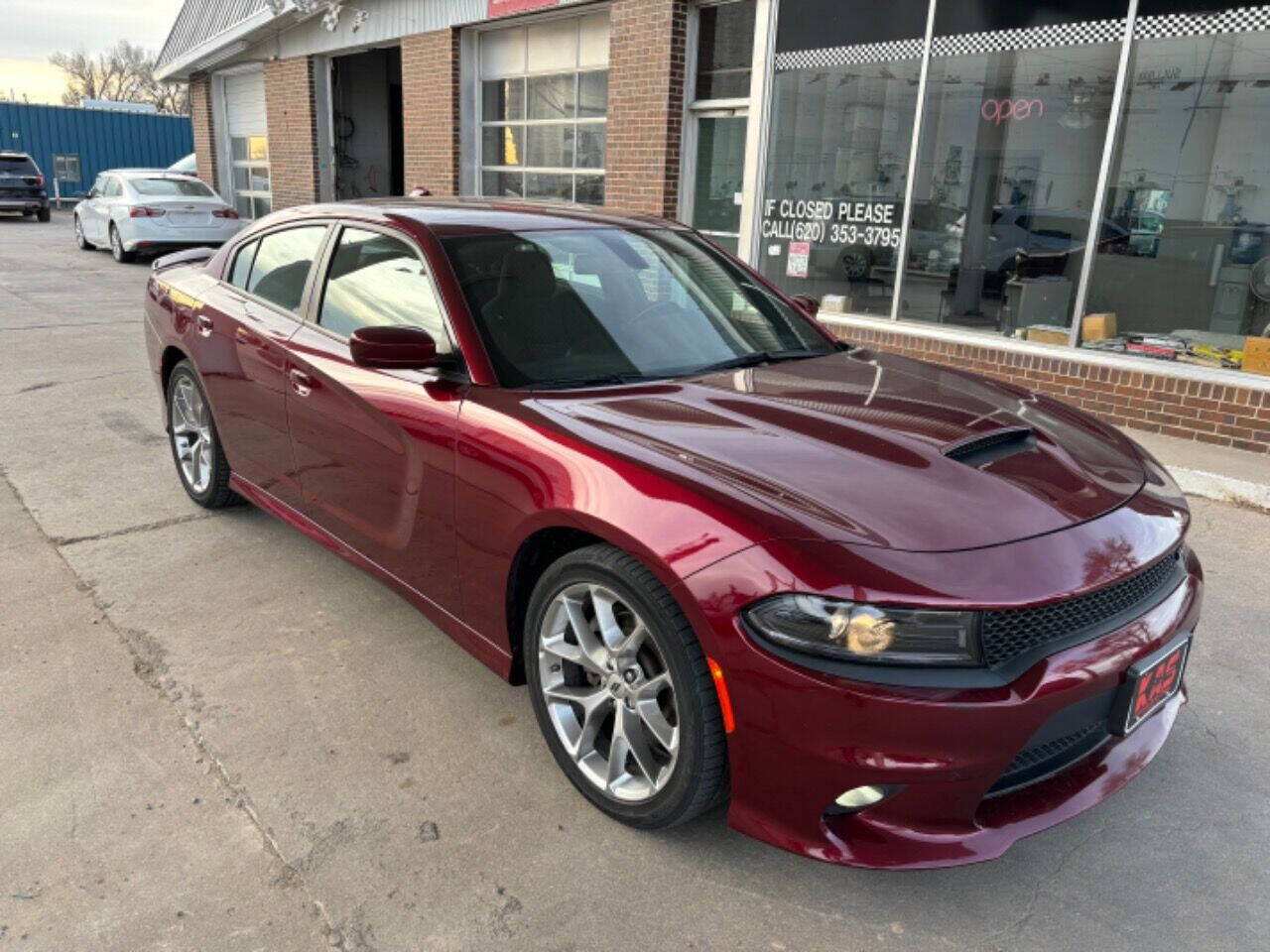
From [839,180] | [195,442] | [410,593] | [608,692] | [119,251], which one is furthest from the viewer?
[119,251]

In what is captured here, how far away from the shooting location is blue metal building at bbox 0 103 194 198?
33344 mm

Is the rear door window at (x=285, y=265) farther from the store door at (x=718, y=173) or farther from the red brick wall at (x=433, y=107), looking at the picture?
the red brick wall at (x=433, y=107)

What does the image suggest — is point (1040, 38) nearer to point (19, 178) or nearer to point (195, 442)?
point (195, 442)

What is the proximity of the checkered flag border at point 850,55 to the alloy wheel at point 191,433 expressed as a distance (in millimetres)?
6300

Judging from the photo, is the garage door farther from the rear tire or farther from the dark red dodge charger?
the dark red dodge charger

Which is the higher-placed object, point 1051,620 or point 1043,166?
point 1043,166

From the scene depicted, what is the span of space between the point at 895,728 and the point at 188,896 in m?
1.76

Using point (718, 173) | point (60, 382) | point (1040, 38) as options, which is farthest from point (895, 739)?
point (718, 173)

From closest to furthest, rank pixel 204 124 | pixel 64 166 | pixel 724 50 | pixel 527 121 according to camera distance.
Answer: pixel 724 50 < pixel 527 121 < pixel 204 124 < pixel 64 166

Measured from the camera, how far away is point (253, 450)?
425cm

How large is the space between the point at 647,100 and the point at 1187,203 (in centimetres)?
510

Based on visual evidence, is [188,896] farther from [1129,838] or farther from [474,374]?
[1129,838]

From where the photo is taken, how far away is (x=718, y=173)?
9.73m

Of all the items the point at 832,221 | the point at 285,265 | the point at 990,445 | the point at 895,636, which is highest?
the point at 832,221
